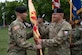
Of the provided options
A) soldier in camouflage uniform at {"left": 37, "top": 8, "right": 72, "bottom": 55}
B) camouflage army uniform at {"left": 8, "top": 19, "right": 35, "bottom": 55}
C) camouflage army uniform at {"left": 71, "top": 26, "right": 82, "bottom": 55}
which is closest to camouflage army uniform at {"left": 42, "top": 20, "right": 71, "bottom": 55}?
soldier in camouflage uniform at {"left": 37, "top": 8, "right": 72, "bottom": 55}

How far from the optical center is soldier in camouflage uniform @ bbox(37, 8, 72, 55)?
6.29 m

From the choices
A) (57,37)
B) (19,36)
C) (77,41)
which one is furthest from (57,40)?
(77,41)

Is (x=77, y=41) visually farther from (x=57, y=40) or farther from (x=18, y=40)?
(x=18, y=40)

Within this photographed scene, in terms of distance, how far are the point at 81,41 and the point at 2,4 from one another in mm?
70952

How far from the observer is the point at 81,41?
761 centimetres

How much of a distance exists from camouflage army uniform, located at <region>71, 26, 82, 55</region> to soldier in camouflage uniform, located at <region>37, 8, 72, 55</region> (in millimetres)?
885

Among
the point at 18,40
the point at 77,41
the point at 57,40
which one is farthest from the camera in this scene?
the point at 77,41

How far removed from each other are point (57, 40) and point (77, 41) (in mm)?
1514

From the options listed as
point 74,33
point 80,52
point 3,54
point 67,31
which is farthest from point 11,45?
point 3,54

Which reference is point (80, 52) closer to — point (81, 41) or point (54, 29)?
point (81, 41)

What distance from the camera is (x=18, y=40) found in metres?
6.03

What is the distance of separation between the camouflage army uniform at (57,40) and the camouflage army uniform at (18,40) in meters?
0.39

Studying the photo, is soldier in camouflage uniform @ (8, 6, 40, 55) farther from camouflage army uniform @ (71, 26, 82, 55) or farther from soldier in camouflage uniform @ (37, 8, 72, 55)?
camouflage army uniform @ (71, 26, 82, 55)

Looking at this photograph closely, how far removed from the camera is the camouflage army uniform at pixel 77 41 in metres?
7.49
